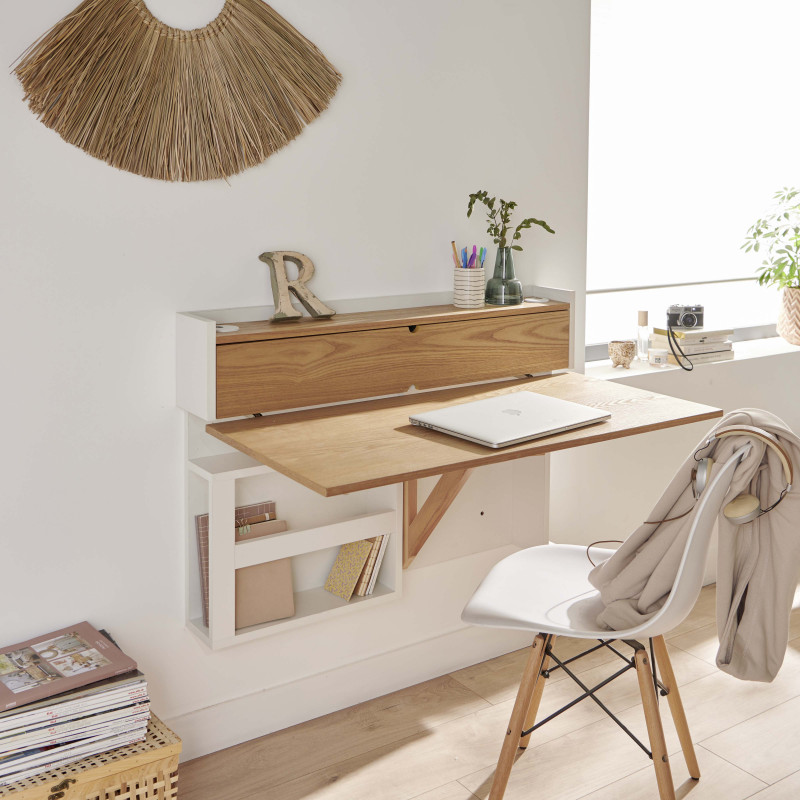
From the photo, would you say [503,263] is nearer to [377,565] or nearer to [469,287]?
[469,287]

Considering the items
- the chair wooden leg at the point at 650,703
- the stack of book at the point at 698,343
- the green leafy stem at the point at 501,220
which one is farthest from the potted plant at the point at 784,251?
the chair wooden leg at the point at 650,703

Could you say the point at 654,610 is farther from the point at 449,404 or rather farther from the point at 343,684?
the point at 343,684

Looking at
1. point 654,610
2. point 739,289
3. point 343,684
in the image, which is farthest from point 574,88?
point 343,684

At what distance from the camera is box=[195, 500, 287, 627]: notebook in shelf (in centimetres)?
221

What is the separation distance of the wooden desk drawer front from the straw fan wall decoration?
425mm

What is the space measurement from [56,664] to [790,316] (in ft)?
8.57

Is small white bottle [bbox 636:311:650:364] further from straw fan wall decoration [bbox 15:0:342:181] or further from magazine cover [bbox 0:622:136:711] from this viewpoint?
magazine cover [bbox 0:622:136:711]

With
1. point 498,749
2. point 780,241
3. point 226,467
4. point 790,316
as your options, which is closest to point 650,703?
point 498,749

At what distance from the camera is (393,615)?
255cm

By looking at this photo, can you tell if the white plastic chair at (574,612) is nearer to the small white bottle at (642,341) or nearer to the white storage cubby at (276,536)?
the white storage cubby at (276,536)

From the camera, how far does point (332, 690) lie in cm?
246

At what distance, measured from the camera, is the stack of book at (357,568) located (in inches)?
94.0

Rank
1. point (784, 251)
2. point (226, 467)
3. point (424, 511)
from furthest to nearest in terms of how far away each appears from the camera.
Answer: point (784, 251) → point (424, 511) → point (226, 467)

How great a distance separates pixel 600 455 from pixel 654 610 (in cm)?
114
